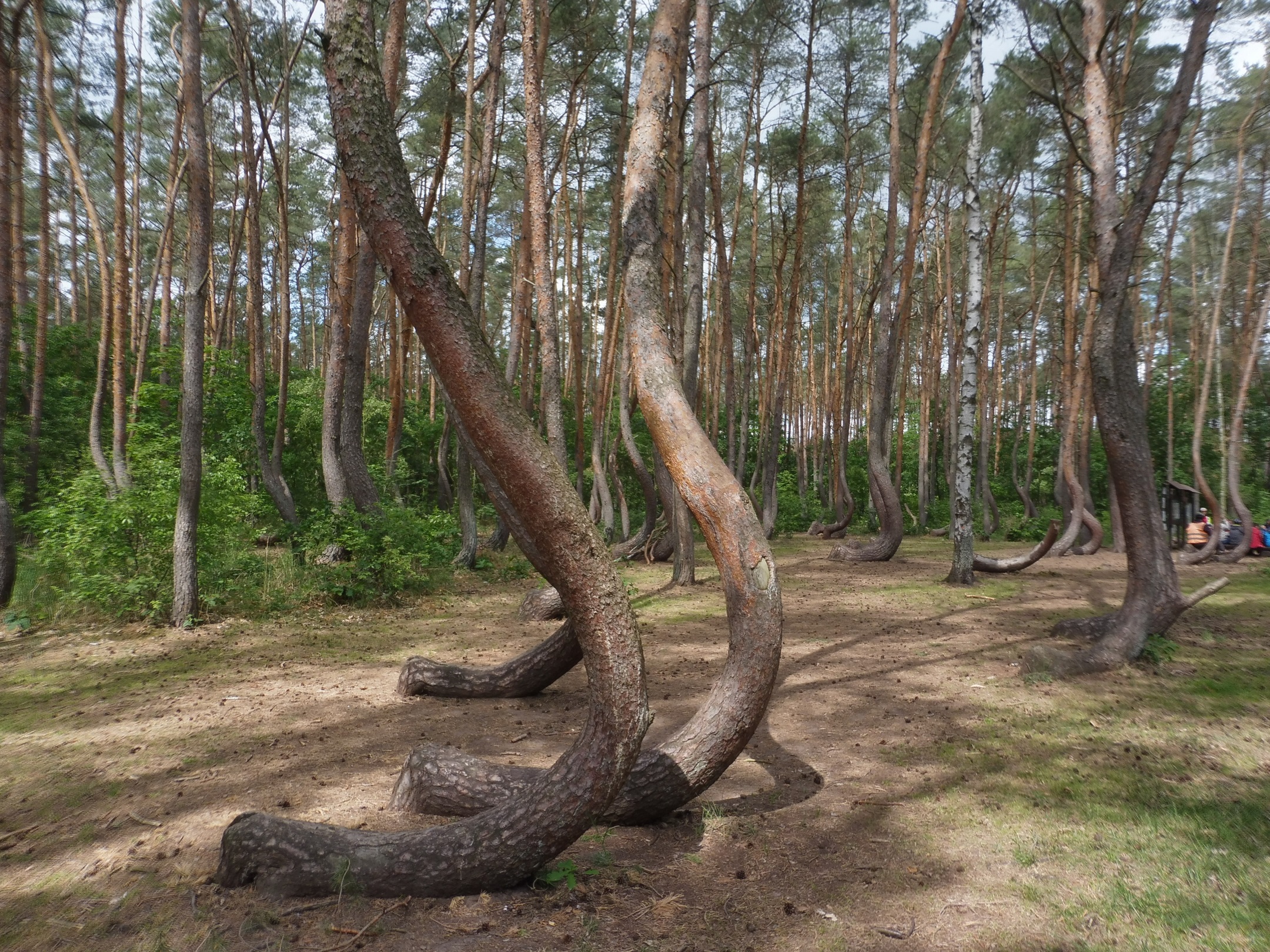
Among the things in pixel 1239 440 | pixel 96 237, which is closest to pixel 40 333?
pixel 96 237

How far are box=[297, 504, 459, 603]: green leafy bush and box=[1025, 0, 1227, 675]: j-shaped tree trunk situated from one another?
6.87 metres

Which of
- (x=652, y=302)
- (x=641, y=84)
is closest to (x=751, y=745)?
(x=652, y=302)

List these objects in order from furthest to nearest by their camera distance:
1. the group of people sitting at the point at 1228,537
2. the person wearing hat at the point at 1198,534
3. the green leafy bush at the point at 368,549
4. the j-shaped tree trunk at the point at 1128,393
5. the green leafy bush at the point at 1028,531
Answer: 1. the green leafy bush at the point at 1028,531
2. the person wearing hat at the point at 1198,534
3. the group of people sitting at the point at 1228,537
4. the green leafy bush at the point at 368,549
5. the j-shaped tree trunk at the point at 1128,393

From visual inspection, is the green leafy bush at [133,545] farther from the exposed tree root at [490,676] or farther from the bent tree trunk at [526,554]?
the bent tree trunk at [526,554]

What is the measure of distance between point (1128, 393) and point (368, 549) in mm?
7987

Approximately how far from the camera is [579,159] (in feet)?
59.8

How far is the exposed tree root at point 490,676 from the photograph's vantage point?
5324mm

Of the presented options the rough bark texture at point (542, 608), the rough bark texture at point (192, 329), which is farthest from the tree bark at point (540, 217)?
the rough bark texture at point (192, 329)

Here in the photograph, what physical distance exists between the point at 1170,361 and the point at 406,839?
20761 millimetres

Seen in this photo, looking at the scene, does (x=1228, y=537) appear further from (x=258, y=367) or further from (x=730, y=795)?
(x=258, y=367)

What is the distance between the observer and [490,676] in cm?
556

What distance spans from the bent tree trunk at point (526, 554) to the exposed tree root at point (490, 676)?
7.76ft

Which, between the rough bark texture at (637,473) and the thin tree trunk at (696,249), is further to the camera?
the rough bark texture at (637,473)

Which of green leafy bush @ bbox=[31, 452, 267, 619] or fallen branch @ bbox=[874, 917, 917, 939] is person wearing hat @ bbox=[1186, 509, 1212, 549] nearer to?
fallen branch @ bbox=[874, 917, 917, 939]
